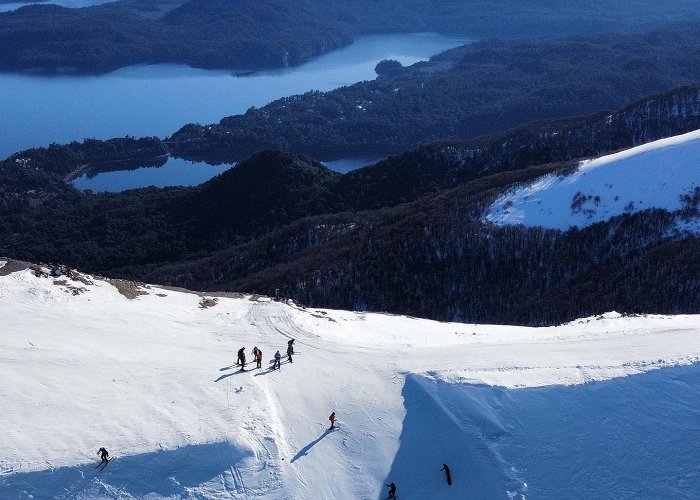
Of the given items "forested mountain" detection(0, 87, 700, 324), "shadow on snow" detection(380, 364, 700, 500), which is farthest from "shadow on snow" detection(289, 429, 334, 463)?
"forested mountain" detection(0, 87, 700, 324)

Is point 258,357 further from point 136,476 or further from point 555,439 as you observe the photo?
point 555,439

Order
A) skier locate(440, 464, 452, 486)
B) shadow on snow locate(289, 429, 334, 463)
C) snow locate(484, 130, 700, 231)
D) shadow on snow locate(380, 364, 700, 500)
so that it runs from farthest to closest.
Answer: snow locate(484, 130, 700, 231), shadow on snow locate(289, 429, 334, 463), skier locate(440, 464, 452, 486), shadow on snow locate(380, 364, 700, 500)

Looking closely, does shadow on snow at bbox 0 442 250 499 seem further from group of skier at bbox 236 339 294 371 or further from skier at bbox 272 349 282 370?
skier at bbox 272 349 282 370

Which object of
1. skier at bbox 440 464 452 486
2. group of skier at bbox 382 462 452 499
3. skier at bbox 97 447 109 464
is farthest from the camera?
skier at bbox 440 464 452 486

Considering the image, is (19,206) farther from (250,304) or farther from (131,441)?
(131,441)

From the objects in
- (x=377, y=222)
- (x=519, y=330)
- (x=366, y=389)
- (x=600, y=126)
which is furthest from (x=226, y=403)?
(x=600, y=126)

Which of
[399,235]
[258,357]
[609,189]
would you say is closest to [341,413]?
[258,357]

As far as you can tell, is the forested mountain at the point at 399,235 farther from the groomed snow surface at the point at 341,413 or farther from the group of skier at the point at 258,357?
the group of skier at the point at 258,357
